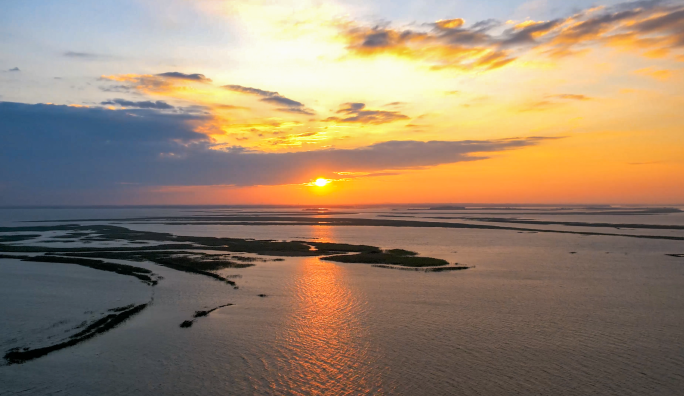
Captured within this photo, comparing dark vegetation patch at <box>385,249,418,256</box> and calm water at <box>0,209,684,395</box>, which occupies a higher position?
dark vegetation patch at <box>385,249,418,256</box>

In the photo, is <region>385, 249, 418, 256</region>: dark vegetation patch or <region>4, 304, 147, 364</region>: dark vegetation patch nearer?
<region>4, 304, 147, 364</region>: dark vegetation patch

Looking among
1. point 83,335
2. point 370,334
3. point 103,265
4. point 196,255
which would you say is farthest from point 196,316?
point 196,255

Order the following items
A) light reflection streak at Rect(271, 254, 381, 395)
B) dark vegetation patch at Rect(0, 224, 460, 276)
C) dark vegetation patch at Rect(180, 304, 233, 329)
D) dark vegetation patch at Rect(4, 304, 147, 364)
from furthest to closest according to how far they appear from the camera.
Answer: dark vegetation patch at Rect(0, 224, 460, 276)
dark vegetation patch at Rect(180, 304, 233, 329)
dark vegetation patch at Rect(4, 304, 147, 364)
light reflection streak at Rect(271, 254, 381, 395)

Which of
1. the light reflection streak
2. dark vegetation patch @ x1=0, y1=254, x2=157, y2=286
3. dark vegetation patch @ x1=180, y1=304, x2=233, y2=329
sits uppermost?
dark vegetation patch @ x1=0, y1=254, x2=157, y2=286

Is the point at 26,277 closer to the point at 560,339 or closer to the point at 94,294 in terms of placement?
the point at 94,294

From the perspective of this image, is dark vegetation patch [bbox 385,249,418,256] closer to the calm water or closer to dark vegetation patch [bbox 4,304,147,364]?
the calm water

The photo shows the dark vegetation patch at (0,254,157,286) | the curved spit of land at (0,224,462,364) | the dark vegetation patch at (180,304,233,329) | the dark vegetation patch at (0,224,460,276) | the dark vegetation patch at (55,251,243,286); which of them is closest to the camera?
the dark vegetation patch at (180,304,233,329)

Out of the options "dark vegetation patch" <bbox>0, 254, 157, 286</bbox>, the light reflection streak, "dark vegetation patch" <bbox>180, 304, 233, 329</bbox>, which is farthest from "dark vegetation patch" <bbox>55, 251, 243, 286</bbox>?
the light reflection streak

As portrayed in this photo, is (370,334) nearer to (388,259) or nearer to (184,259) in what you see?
(388,259)

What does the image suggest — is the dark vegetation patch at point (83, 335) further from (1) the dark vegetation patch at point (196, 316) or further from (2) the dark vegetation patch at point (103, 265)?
(2) the dark vegetation patch at point (103, 265)
